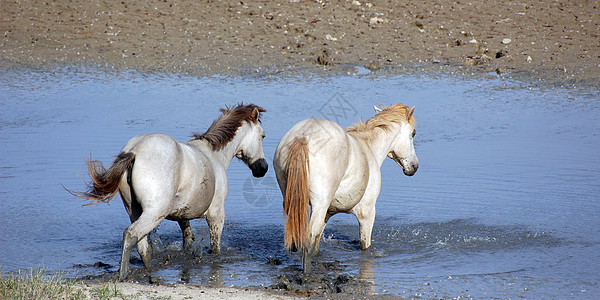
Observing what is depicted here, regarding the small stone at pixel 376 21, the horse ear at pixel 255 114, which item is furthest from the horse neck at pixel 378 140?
the small stone at pixel 376 21

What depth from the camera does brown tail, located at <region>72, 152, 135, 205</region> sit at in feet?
16.4

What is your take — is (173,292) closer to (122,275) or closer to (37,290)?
(122,275)

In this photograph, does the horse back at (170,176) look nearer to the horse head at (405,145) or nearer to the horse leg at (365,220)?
the horse leg at (365,220)

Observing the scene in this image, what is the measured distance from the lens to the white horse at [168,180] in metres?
5.07

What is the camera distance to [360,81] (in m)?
12.5

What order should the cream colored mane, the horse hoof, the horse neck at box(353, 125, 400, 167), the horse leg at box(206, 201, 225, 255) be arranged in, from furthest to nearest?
the cream colored mane → the horse neck at box(353, 125, 400, 167) → the horse leg at box(206, 201, 225, 255) → the horse hoof

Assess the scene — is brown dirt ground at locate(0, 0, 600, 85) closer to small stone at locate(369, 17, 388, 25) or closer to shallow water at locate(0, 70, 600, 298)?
small stone at locate(369, 17, 388, 25)

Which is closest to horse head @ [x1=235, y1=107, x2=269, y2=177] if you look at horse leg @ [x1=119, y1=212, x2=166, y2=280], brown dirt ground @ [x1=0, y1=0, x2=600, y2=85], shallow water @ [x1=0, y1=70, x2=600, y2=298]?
shallow water @ [x1=0, y1=70, x2=600, y2=298]

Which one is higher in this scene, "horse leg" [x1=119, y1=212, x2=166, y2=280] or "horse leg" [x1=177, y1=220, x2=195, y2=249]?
"horse leg" [x1=119, y1=212, x2=166, y2=280]

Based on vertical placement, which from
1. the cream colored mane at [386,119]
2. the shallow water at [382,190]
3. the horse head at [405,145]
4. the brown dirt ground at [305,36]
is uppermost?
the brown dirt ground at [305,36]

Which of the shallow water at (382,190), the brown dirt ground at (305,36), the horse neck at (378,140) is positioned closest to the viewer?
the shallow water at (382,190)

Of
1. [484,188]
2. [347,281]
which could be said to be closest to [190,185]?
[347,281]

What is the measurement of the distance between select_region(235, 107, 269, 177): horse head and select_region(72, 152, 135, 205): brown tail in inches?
68.0

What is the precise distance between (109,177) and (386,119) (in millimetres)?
2730
